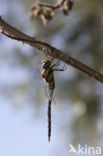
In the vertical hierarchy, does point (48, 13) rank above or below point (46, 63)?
above

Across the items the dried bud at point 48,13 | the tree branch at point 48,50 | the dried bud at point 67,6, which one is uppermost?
the dried bud at point 67,6

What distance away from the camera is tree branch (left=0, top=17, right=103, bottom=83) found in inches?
45.5

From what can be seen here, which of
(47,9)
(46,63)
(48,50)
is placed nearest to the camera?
(48,50)

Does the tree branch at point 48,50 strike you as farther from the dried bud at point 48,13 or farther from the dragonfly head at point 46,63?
the dried bud at point 48,13

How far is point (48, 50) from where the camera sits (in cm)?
120

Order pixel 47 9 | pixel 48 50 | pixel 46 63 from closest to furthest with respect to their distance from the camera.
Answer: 1. pixel 48 50
2. pixel 46 63
3. pixel 47 9

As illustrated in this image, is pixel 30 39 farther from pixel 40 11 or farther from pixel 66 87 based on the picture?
pixel 66 87

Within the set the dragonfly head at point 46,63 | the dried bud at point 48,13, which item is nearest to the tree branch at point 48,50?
the dragonfly head at point 46,63

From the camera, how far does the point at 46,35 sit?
459 centimetres

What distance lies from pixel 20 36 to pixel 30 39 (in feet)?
0.08

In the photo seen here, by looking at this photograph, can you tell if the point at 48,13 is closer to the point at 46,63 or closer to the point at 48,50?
the point at 46,63

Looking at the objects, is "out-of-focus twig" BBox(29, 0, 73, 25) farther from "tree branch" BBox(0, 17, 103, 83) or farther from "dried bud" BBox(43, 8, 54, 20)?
"tree branch" BBox(0, 17, 103, 83)

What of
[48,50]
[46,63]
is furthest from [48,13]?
[48,50]

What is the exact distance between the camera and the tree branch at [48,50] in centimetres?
116
